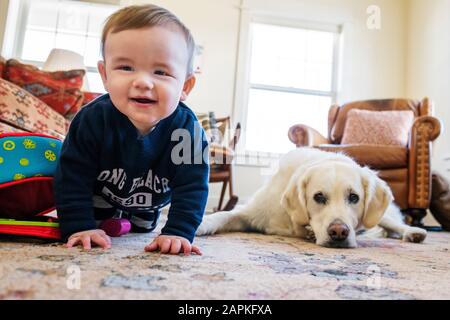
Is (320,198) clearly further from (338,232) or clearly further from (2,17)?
(2,17)

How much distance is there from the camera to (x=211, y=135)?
11.8 feet

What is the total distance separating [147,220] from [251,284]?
2.61ft

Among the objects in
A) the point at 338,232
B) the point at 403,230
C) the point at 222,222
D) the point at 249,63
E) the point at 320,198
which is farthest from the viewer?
the point at 249,63

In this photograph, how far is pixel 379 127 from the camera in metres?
3.42

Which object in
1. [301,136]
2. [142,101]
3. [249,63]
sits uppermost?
[249,63]

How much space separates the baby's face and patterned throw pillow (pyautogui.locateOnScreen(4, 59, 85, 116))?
1.89m

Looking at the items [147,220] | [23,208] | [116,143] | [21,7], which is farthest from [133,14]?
[21,7]

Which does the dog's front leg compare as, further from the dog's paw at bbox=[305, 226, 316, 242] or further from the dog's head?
the dog's paw at bbox=[305, 226, 316, 242]

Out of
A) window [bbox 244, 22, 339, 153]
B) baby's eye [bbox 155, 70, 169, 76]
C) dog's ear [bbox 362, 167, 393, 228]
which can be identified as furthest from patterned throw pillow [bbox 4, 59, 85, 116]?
window [bbox 244, 22, 339, 153]

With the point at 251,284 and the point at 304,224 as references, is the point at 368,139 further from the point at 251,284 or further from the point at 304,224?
the point at 251,284

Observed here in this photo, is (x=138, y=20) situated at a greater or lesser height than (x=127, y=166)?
greater

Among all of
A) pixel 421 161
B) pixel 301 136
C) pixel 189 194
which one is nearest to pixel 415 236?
pixel 189 194

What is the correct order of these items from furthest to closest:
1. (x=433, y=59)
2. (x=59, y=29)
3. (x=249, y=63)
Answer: (x=249, y=63) → (x=59, y=29) → (x=433, y=59)

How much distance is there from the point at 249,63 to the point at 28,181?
399 centimetres
